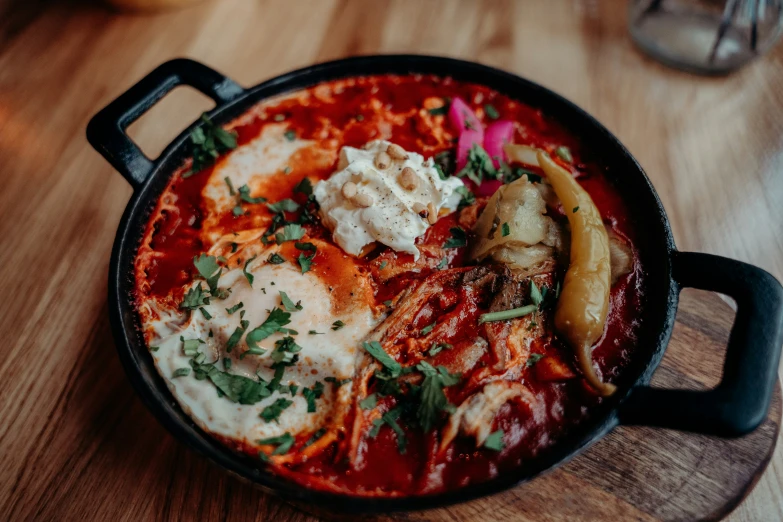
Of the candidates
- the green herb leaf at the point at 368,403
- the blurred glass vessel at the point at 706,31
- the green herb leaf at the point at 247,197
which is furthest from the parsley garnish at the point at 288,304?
the blurred glass vessel at the point at 706,31

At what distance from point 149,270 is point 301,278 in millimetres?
623

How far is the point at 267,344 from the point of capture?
2078 millimetres

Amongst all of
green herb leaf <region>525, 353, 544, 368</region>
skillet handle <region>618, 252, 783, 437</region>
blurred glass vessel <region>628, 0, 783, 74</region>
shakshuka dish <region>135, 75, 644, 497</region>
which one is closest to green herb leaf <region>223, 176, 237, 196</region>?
shakshuka dish <region>135, 75, 644, 497</region>

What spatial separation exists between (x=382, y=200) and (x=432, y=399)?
0.80 metres

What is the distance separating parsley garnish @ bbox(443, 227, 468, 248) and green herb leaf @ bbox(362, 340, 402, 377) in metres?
0.54

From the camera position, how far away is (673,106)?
3.47 m

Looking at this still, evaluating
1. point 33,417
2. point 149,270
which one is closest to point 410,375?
point 149,270

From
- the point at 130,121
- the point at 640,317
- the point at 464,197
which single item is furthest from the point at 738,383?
the point at 130,121

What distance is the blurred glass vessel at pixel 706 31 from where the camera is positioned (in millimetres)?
3564

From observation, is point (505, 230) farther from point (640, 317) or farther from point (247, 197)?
point (247, 197)

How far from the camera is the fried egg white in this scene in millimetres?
1990

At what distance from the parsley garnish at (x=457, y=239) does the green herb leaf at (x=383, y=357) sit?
1.78 feet

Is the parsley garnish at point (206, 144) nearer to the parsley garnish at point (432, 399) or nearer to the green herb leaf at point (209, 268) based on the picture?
the green herb leaf at point (209, 268)

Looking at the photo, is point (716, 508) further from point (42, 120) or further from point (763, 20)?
point (42, 120)
